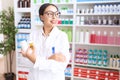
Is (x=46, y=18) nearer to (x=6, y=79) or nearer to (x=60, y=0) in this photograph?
(x=60, y=0)

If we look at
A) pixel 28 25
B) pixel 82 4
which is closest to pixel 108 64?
pixel 82 4

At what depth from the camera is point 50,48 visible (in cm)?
115

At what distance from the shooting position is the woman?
3.41ft

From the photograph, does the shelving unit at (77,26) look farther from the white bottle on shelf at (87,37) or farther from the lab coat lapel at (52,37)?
the lab coat lapel at (52,37)

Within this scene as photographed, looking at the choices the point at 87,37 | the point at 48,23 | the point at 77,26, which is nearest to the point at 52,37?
the point at 48,23

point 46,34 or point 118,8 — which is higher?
point 118,8

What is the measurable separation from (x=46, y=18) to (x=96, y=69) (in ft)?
6.44

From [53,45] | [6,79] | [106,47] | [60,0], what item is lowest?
[6,79]

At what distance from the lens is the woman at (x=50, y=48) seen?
104 centimetres

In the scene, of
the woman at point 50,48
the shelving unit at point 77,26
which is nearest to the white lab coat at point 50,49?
the woman at point 50,48

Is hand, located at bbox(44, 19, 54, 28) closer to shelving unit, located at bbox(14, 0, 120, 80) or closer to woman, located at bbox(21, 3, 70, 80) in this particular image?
woman, located at bbox(21, 3, 70, 80)

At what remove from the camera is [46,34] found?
123cm

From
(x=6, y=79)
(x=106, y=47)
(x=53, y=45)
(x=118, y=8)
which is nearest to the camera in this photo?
(x=53, y=45)

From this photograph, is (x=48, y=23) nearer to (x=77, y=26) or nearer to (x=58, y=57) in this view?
(x=58, y=57)
